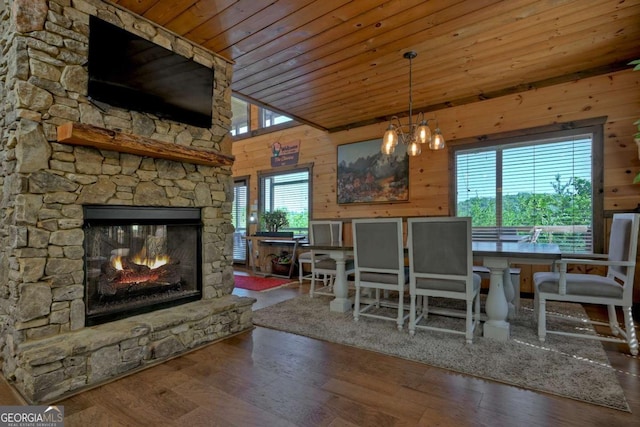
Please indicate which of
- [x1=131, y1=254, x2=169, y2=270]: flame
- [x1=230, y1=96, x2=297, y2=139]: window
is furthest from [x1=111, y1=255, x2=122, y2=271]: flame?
[x1=230, y1=96, x2=297, y2=139]: window


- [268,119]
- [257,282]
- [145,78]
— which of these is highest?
[268,119]

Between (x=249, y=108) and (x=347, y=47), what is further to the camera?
(x=249, y=108)

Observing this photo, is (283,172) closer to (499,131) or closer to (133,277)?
(499,131)

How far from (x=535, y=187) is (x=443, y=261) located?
2191mm

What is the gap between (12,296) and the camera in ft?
6.63

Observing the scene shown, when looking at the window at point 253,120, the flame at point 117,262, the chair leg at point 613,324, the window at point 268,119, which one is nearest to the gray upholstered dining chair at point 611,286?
the chair leg at point 613,324

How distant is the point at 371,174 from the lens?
510cm

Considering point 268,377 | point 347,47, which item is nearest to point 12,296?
point 268,377

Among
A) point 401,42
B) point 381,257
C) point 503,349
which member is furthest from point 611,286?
point 401,42

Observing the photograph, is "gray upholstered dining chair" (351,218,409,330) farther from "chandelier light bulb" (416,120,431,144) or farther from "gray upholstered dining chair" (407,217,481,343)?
"chandelier light bulb" (416,120,431,144)

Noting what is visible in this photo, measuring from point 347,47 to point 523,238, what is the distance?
3029mm

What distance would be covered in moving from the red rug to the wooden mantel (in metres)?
2.36

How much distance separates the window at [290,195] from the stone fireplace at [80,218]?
10.8ft

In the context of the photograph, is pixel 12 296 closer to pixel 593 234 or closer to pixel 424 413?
pixel 424 413
